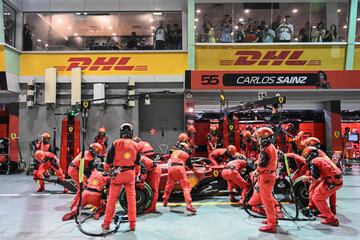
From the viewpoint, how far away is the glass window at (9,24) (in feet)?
46.3

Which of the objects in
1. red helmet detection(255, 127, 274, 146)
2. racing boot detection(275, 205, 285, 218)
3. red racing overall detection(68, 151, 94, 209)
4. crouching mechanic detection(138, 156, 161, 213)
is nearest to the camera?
red helmet detection(255, 127, 274, 146)

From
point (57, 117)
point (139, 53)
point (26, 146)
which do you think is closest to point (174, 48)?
point (139, 53)

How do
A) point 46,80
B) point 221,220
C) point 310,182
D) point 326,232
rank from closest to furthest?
point 326,232 < point 221,220 < point 310,182 < point 46,80

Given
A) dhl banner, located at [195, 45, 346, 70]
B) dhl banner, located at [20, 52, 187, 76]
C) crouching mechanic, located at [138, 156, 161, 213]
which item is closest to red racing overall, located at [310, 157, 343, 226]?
crouching mechanic, located at [138, 156, 161, 213]

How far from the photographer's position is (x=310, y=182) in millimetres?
7250

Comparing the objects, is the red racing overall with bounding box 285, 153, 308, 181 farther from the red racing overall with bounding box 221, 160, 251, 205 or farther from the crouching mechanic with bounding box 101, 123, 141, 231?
the crouching mechanic with bounding box 101, 123, 141, 231

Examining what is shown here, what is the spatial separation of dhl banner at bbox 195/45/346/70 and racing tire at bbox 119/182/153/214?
8.69 meters

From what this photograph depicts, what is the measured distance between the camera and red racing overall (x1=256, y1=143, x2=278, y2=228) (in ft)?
18.9

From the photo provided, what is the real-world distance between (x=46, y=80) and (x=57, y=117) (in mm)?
1732

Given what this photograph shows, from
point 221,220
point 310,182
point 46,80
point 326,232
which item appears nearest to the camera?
point 326,232

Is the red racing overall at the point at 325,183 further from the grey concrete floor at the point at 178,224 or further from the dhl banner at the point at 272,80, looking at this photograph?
the dhl banner at the point at 272,80

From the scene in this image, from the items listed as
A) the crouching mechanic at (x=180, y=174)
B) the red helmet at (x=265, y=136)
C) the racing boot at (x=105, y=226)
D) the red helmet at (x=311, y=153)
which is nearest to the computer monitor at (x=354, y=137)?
the red helmet at (x=311, y=153)

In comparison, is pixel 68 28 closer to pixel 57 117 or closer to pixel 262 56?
pixel 57 117

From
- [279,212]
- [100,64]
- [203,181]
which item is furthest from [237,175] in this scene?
[100,64]
